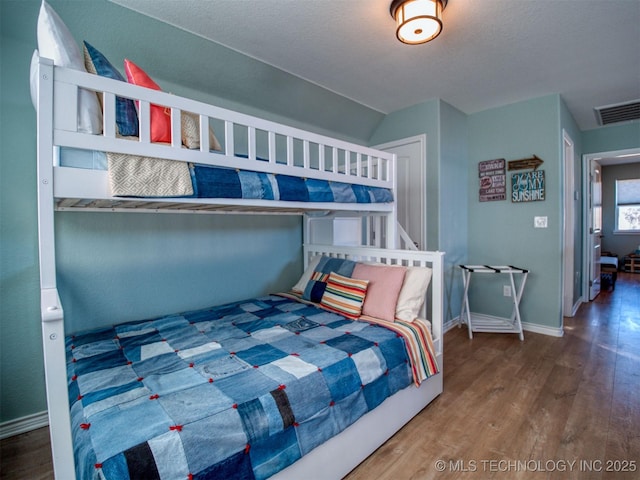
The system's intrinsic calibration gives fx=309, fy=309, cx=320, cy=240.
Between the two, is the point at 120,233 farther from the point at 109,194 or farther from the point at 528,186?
the point at 528,186

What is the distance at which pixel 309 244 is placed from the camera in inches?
119

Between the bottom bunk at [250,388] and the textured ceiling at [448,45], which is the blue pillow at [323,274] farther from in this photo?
the textured ceiling at [448,45]

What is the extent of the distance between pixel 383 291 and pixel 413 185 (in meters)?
1.75

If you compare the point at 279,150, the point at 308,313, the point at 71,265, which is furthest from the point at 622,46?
the point at 71,265

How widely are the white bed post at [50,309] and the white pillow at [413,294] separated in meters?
1.62

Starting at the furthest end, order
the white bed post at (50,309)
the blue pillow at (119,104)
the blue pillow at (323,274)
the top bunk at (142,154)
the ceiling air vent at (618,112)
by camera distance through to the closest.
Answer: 1. the ceiling air vent at (618,112)
2. the blue pillow at (323,274)
3. the blue pillow at (119,104)
4. the top bunk at (142,154)
5. the white bed post at (50,309)

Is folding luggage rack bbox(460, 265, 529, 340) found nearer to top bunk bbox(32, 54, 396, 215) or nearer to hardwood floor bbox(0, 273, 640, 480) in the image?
hardwood floor bbox(0, 273, 640, 480)

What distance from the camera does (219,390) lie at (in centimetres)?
116

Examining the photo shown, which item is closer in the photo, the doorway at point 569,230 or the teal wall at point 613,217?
the doorway at point 569,230

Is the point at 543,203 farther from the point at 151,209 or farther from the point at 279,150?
the point at 151,209

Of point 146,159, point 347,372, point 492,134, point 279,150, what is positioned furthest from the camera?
point 492,134

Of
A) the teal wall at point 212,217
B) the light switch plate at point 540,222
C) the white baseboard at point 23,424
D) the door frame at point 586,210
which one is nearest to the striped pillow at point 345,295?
the teal wall at point 212,217

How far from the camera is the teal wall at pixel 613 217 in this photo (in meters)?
6.52

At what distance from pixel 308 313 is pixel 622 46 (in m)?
2.90
